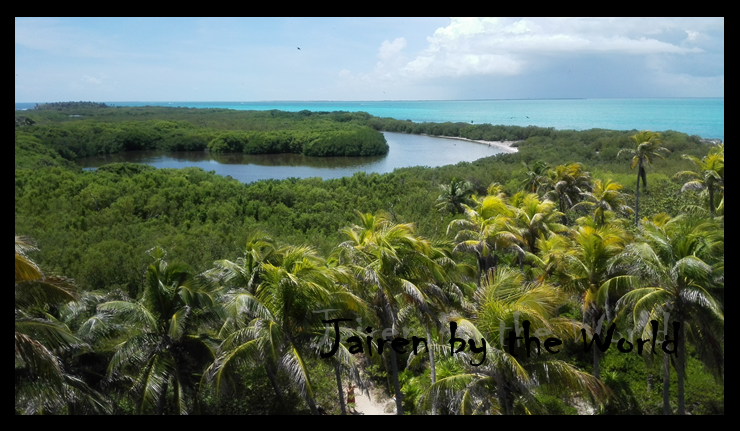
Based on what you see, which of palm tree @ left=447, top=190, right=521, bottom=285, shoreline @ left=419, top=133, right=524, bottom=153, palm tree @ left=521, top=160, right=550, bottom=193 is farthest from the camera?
shoreline @ left=419, top=133, right=524, bottom=153

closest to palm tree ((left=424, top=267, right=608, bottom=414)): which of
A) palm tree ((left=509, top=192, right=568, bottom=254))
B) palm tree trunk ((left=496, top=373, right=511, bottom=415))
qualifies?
palm tree trunk ((left=496, top=373, right=511, bottom=415))

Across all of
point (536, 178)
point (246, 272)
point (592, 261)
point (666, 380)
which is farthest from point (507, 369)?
point (536, 178)

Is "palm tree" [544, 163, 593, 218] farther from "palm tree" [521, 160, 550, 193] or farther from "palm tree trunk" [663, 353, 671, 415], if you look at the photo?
"palm tree trunk" [663, 353, 671, 415]

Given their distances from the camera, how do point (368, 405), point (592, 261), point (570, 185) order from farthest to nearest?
point (570, 185)
point (368, 405)
point (592, 261)

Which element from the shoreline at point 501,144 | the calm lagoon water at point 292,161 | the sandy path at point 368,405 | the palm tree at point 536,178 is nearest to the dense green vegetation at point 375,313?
the sandy path at point 368,405

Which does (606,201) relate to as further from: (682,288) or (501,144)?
(501,144)
